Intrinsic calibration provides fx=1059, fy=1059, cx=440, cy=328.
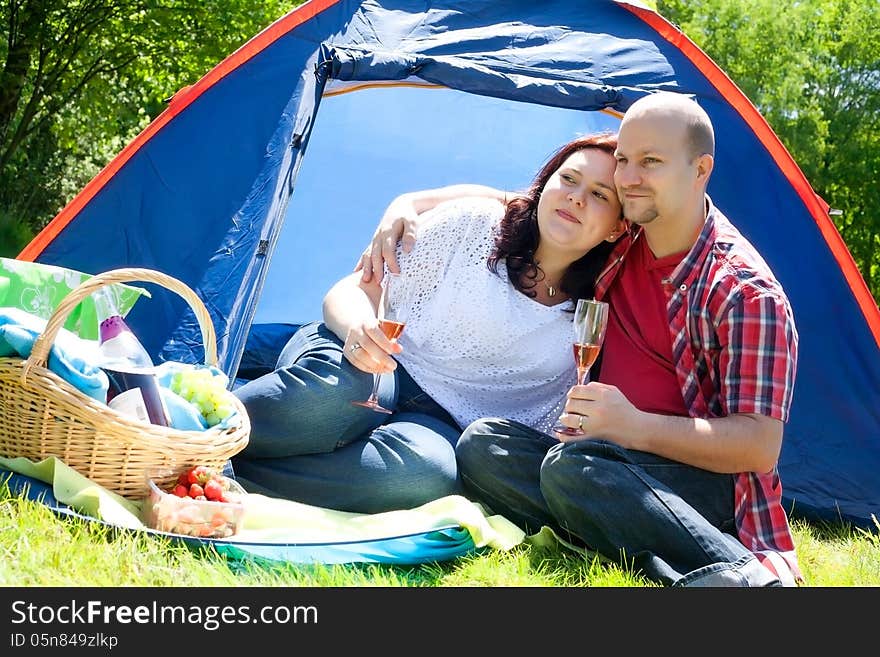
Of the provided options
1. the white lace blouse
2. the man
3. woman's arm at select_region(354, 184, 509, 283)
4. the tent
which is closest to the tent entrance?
the tent

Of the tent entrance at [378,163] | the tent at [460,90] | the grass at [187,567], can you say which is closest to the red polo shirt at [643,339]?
the grass at [187,567]

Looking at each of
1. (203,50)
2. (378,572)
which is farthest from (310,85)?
(203,50)

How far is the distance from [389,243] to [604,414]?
0.80 meters

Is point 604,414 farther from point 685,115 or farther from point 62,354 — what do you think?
point 62,354

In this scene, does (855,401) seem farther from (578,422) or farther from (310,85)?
(310,85)

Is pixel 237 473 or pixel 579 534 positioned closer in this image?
pixel 579 534

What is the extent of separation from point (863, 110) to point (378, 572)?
967 cm

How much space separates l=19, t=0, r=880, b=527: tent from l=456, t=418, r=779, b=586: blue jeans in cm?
86

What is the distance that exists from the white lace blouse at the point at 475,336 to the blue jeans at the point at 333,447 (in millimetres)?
170

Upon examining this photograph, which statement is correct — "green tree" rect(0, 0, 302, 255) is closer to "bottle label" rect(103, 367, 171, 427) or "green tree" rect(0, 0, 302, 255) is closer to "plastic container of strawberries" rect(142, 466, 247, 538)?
"bottle label" rect(103, 367, 171, 427)

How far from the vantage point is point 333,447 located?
2.55 meters

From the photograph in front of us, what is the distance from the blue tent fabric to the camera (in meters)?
2.03

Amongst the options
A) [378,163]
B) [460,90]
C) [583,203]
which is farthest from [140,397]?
[378,163]
